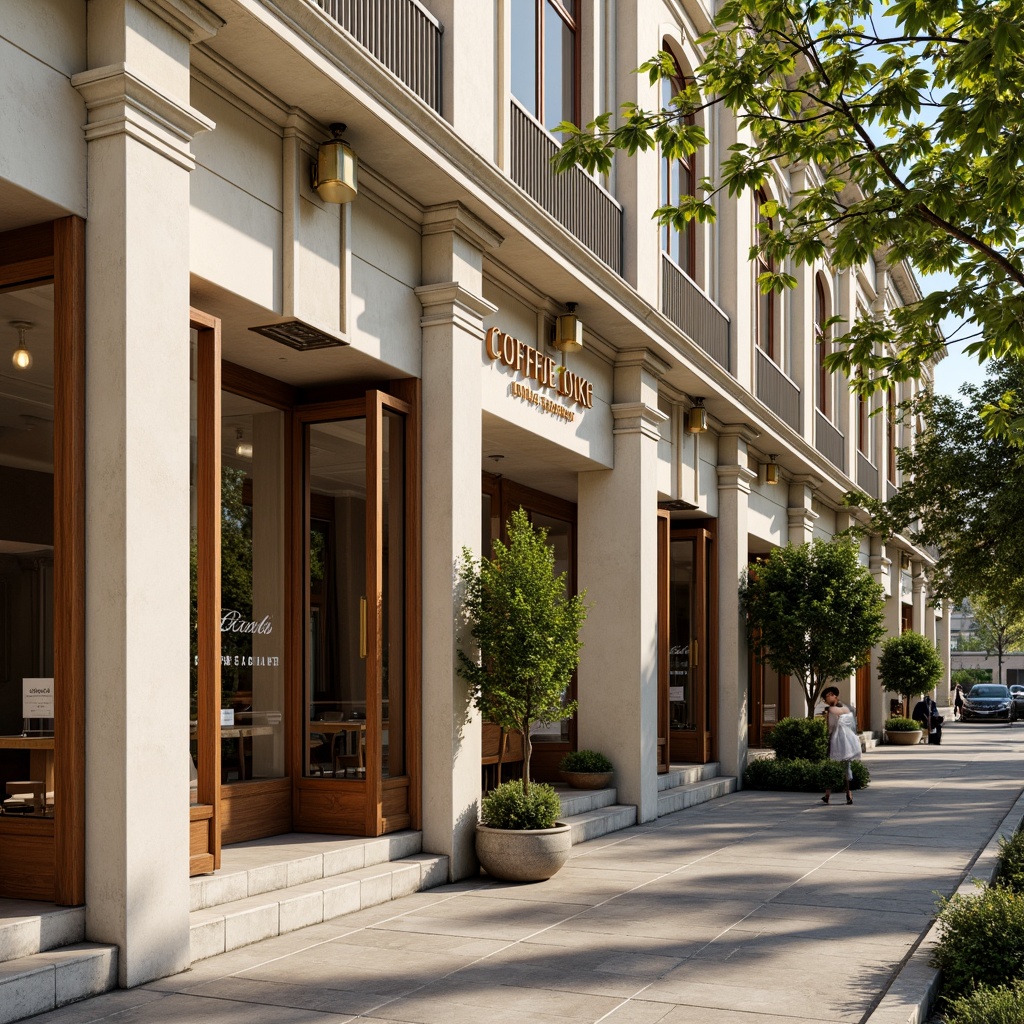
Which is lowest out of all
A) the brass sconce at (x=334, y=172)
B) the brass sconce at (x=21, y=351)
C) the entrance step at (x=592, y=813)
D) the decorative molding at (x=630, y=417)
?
the entrance step at (x=592, y=813)

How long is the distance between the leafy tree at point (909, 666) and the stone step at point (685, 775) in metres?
13.8

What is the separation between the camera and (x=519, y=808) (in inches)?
413

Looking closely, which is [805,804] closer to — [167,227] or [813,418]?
[813,418]

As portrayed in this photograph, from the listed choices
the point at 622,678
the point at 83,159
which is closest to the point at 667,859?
the point at 622,678

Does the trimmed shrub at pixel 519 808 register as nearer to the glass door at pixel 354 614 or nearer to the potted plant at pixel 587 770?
the glass door at pixel 354 614

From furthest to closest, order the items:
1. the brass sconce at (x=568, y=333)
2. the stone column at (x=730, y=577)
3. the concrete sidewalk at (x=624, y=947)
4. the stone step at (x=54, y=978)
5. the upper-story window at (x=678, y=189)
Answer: the stone column at (x=730, y=577)
the upper-story window at (x=678, y=189)
the brass sconce at (x=568, y=333)
the concrete sidewalk at (x=624, y=947)
the stone step at (x=54, y=978)

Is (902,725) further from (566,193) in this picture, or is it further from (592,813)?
(566,193)

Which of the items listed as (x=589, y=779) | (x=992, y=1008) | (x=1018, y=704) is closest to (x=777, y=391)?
(x=589, y=779)

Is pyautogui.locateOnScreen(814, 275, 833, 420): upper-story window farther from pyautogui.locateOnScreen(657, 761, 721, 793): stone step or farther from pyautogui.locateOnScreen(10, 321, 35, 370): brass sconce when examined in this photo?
pyautogui.locateOnScreen(10, 321, 35, 370): brass sconce

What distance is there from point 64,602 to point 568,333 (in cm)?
749

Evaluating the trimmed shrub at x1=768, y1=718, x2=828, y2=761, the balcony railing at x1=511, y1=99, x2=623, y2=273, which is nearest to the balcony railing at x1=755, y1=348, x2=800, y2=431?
the trimmed shrub at x1=768, y1=718, x2=828, y2=761

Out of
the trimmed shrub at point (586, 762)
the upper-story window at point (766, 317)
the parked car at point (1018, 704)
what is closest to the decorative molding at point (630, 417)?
the trimmed shrub at point (586, 762)

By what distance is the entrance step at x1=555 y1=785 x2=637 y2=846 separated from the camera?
13.2 m

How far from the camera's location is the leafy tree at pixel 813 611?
19969 millimetres
